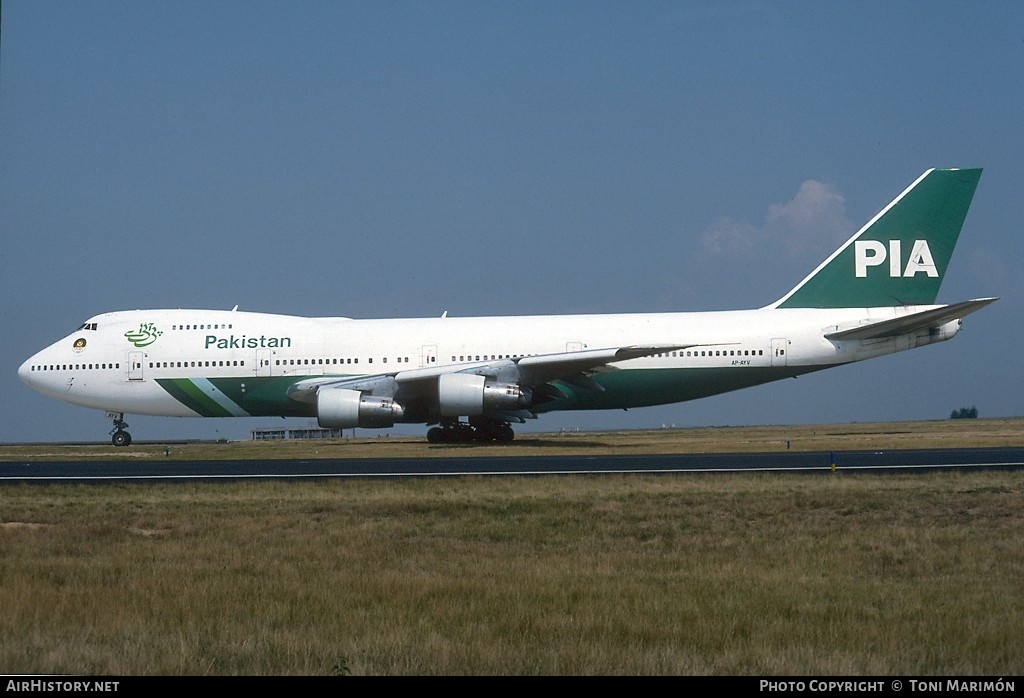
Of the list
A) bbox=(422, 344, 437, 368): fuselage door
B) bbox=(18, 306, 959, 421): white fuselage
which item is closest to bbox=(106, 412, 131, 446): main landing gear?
bbox=(18, 306, 959, 421): white fuselage

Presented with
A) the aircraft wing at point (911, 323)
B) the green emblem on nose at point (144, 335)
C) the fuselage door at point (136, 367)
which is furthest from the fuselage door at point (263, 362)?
the aircraft wing at point (911, 323)

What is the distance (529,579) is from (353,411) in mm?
20643

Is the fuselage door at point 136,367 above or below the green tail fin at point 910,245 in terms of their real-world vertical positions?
below

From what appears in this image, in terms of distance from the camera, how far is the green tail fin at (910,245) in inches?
1291

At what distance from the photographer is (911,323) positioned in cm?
3059

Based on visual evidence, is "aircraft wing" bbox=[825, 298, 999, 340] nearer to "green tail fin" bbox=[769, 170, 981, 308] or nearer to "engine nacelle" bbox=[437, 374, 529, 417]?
"green tail fin" bbox=[769, 170, 981, 308]

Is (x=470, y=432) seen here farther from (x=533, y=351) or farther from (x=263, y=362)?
(x=263, y=362)

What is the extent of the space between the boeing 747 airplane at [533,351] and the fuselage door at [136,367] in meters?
0.05

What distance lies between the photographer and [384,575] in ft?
35.6

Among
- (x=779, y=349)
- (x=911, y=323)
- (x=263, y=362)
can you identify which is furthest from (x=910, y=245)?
(x=263, y=362)

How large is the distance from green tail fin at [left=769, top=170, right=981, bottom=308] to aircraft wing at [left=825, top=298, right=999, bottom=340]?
62.1 inches

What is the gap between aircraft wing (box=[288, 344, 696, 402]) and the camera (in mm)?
30188

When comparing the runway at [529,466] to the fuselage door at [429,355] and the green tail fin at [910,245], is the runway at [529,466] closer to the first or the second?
the fuselage door at [429,355]
